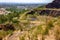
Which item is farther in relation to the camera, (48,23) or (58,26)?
(48,23)

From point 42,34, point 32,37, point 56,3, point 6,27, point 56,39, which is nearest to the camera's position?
point 56,39

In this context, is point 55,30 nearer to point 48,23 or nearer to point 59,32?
point 59,32

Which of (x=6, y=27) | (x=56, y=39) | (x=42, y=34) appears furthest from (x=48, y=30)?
(x=6, y=27)

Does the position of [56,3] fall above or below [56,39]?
below

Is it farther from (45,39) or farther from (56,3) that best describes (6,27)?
(56,3)

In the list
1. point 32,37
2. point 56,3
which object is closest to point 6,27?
point 32,37

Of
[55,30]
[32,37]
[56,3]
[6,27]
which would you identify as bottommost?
[56,3]

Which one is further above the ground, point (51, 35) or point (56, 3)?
point (51, 35)

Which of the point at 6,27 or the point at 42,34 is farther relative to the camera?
the point at 6,27

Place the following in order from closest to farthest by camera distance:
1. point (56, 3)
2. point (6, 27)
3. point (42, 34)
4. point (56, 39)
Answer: point (56, 39)
point (42, 34)
point (6, 27)
point (56, 3)
